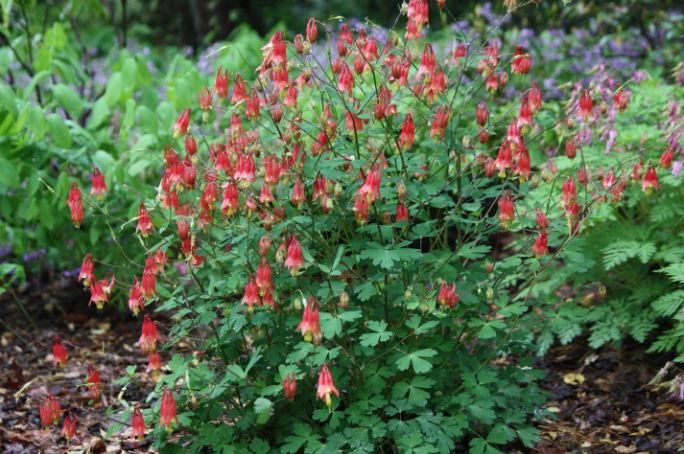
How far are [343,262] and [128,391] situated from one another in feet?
5.61

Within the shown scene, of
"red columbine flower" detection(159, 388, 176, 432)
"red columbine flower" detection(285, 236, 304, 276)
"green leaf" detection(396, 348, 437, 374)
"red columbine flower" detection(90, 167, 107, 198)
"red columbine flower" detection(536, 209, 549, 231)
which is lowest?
"green leaf" detection(396, 348, 437, 374)

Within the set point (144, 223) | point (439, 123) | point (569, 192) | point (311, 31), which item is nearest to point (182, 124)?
point (144, 223)

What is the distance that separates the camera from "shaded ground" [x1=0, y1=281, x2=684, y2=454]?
142 inches

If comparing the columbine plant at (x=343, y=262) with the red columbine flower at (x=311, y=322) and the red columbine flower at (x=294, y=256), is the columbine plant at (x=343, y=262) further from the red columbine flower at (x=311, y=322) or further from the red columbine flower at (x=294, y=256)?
the red columbine flower at (x=311, y=322)

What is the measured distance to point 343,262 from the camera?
3.02m

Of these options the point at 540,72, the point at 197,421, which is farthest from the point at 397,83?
the point at 540,72

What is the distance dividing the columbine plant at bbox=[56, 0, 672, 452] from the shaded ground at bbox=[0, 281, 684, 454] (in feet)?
1.37

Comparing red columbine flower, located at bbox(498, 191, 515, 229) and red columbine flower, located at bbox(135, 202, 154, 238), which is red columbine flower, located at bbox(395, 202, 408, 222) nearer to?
red columbine flower, located at bbox(498, 191, 515, 229)

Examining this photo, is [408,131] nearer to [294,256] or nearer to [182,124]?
[294,256]

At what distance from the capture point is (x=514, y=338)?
3381 millimetres

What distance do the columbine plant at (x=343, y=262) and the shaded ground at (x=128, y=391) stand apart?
417 mm

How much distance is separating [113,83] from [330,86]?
88.4 inches

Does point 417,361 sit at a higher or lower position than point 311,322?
lower

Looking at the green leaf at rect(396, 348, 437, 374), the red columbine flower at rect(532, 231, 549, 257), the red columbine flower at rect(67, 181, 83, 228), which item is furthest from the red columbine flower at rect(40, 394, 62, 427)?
the red columbine flower at rect(532, 231, 549, 257)
